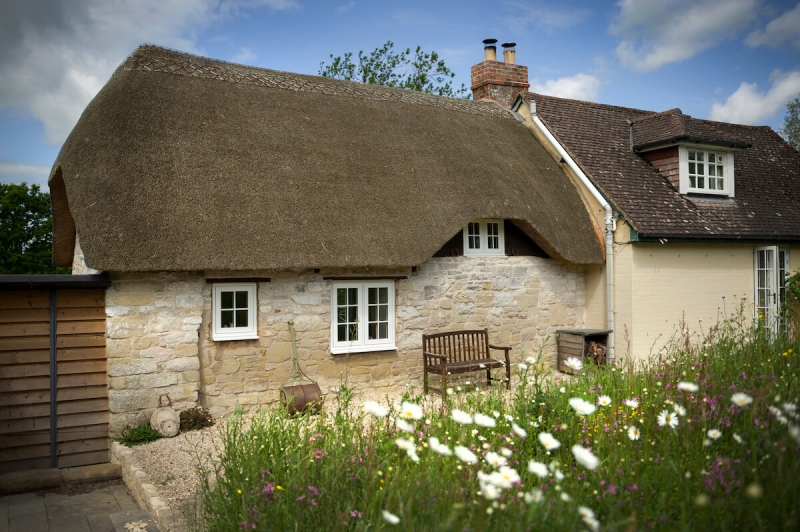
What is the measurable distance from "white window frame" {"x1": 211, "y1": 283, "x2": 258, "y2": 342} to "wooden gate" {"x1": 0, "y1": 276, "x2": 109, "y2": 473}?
1.39 meters

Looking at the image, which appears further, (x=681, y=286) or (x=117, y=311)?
(x=681, y=286)

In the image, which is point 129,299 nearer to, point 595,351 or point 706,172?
point 595,351

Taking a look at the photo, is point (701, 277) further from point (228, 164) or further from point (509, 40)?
point (228, 164)

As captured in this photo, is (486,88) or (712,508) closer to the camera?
(712,508)

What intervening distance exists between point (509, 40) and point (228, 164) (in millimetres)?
8704

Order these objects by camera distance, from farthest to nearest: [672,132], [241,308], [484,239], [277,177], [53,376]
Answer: [672,132], [484,239], [277,177], [241,308], [53,376]

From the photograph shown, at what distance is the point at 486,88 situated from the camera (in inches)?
582

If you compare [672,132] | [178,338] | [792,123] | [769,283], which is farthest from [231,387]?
[792,123]

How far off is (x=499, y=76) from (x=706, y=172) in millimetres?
→ 5044

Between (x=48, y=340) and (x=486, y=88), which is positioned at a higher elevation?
(x=486, y=88)

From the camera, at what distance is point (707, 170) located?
13008mm

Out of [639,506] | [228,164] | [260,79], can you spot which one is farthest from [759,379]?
[260,79]

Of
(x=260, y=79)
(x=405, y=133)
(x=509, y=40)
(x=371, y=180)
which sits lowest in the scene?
(x=371, y=180)

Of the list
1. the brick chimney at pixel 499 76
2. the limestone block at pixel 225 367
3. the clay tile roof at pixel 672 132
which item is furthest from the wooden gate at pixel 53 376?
the clay tile roof at pixel 672 132
